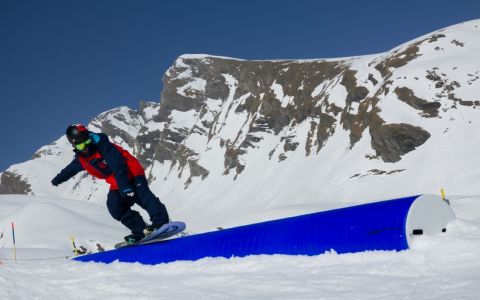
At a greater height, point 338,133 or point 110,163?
point 338,133

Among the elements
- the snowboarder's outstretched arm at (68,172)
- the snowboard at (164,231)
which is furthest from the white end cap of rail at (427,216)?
the snowboarder's outstretched arm at (68,172)

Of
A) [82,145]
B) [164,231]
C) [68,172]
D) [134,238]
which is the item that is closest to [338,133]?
[134,238]

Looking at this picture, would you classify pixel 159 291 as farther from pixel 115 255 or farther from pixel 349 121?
pixel 349 121

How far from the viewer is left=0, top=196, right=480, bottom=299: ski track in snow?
4.51 meters

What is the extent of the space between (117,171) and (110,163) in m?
0.19

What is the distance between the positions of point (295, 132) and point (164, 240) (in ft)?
398

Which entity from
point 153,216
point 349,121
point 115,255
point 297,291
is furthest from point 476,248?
point 349,121

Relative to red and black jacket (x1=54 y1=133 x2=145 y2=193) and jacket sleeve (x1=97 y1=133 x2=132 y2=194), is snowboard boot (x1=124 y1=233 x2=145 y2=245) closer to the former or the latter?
red and black jacket (x1=54 y1=133 x2=145 y2=193)

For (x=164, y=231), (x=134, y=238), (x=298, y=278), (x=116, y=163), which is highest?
(x=116, y=163)

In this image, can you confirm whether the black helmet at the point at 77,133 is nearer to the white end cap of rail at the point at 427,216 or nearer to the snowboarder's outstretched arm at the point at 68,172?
the snowboarder's outstretched arm at the point at 68,172

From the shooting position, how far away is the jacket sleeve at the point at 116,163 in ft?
29.9

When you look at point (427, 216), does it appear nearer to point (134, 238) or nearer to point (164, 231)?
point (164, 231)

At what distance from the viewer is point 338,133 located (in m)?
108

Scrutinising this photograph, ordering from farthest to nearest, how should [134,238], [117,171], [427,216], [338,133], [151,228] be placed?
[338,133], [134,238], [151,228], [117,171], [427,216]
